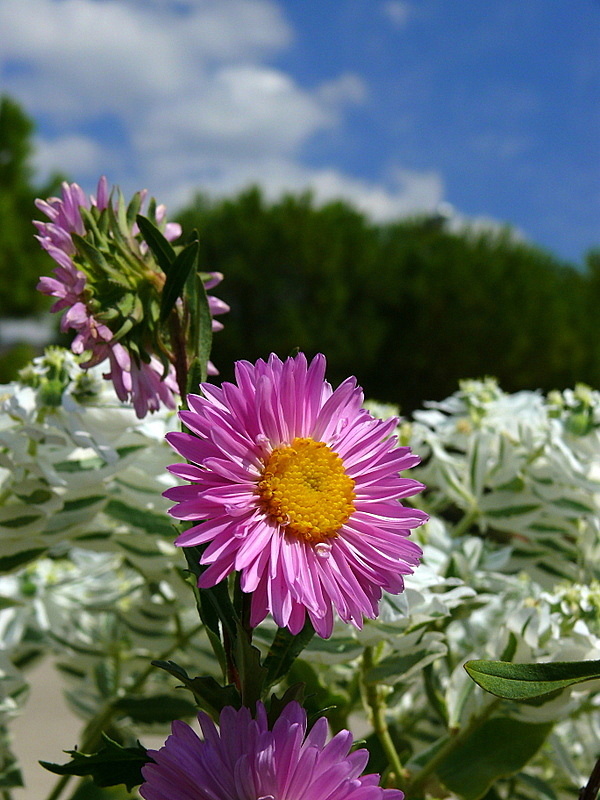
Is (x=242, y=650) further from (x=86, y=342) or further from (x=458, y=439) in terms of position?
(x=458, y=439)

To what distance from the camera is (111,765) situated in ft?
0.88

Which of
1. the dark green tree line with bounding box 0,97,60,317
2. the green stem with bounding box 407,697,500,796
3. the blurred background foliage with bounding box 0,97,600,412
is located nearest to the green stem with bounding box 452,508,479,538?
the green stem with bounding box 407,697,500,796

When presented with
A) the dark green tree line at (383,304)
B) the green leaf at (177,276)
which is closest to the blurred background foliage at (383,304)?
the dark green tree line at (383,304)

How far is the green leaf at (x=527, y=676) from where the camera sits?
0.24m

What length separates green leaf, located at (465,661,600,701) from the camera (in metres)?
0.24

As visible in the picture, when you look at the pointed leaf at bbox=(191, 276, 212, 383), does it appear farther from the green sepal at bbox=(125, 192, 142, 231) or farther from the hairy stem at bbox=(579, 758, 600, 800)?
the hairy stem at bbox=(579, 758, 600, 800)

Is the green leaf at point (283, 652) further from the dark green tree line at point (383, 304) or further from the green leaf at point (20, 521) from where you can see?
the dark green tree line at point (383, 304)

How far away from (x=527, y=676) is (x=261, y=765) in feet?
0.29

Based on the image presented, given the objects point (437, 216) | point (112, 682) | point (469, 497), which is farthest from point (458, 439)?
point (437, 216)

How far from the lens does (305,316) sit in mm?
6281

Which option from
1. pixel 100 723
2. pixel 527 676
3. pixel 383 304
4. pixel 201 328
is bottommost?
pixel 100 723

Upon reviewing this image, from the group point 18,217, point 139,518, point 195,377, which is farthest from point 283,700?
point 18,217

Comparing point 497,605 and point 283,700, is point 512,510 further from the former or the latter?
point 283,700

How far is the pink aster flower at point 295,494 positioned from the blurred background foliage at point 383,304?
19.1 feet
